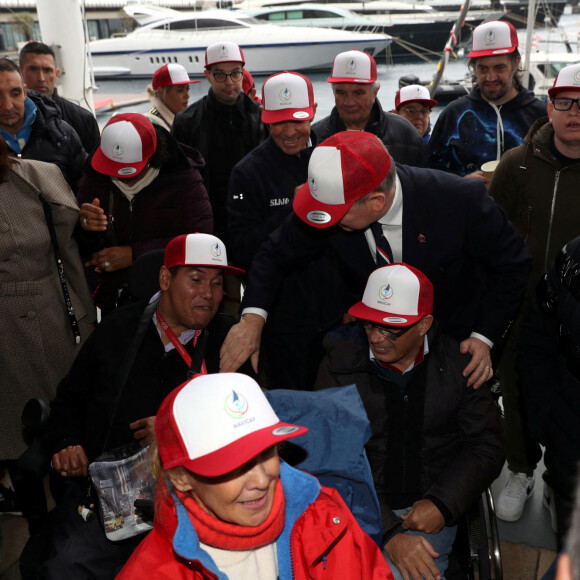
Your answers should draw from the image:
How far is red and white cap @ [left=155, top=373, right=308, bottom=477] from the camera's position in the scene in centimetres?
129

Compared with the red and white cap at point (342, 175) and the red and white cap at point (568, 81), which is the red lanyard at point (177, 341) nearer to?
the red and white cap at point (342, 175)

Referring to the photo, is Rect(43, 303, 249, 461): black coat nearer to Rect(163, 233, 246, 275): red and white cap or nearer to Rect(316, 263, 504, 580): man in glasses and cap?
Rect(163, 233, 246, 275): red and white cap

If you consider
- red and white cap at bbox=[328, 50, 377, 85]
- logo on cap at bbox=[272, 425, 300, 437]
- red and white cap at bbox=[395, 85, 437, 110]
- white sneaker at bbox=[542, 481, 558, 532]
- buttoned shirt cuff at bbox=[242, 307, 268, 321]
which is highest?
red and white cap at bbox=[328, 50, 377, 85]

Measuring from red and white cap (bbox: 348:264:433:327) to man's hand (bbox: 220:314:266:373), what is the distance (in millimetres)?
342

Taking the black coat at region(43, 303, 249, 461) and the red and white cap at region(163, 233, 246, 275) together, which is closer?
the black coat at region(43, 303, 249, 461)

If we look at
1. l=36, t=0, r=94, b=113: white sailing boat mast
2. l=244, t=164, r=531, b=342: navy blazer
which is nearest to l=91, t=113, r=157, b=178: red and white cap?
l=244, t=164, r=531, b=342: navy blazer

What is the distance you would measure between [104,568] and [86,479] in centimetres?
30

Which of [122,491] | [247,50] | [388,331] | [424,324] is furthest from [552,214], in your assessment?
[247,50]

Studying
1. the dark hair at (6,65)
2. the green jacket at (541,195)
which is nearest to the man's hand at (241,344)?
the green jacket at (541,195)

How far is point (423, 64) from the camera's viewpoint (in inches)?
762

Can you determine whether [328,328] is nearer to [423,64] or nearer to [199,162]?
[199,162]

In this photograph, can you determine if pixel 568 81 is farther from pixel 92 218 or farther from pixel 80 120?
pixel 80 120

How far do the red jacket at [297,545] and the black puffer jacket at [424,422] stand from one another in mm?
473

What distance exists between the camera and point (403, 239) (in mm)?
2152
